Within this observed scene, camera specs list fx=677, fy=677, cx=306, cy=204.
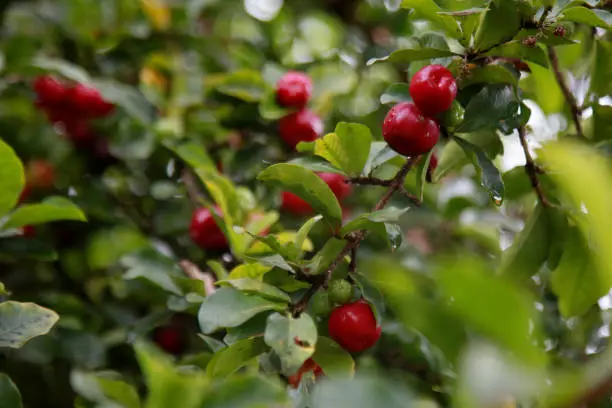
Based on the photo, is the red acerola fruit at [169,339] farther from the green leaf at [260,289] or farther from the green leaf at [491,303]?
the green leaf at [491,303]

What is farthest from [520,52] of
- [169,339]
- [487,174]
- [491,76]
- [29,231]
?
[29,231]

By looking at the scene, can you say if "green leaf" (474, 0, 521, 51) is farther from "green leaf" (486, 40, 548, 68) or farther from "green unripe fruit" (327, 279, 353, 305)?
"green unripe fruit" (327, 279, 353, 305)

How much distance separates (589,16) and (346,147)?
0.30m

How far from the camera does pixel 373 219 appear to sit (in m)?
0.71

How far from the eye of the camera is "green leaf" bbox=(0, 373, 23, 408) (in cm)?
67

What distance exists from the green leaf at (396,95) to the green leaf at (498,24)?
12 centimetres

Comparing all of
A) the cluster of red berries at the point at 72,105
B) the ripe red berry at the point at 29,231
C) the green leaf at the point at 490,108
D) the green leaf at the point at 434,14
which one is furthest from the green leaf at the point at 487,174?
the cluster of red berries at the point at 72,105

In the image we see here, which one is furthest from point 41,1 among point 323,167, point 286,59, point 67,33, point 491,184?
point 491,184

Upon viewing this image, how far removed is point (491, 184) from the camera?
2.53 feet

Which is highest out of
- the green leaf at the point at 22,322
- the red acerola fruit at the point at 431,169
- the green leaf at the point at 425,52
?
the green leaf at the point at 425,52

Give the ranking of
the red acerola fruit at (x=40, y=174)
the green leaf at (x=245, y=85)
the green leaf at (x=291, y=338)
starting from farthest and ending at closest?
the red acerola fruit at (x=40, y=174) → the green leaf at (x=245, y=85) → the green leaf at (x=291, y=338)

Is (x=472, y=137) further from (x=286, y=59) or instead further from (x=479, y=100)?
(x=286, y=59)

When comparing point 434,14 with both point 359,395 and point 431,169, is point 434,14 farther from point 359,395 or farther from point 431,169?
point 359,395

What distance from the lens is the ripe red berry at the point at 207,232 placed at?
110 cm
